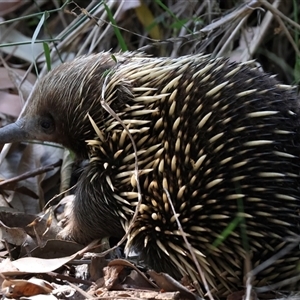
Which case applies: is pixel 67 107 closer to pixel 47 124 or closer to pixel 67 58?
pixel 47 124

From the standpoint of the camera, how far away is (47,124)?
2336mm

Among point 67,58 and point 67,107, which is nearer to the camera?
point 67,107

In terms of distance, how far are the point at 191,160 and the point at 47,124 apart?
0.60 metres

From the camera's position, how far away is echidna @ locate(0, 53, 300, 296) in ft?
6.25

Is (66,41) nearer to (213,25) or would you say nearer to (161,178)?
(213,25)

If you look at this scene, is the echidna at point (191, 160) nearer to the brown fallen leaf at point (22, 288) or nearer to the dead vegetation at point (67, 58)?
the dead vegetation at point (67, 58)

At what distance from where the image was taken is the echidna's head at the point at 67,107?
2227 mm

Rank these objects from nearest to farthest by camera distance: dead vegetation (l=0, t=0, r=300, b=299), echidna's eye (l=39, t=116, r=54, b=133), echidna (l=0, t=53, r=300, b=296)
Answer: echidna (l=0, t=53, r=300, b=296) → dead vegetation (l=0, t=0, r=300, b=299) → echidna's eye (l=39, t=116, r=54, b=133)

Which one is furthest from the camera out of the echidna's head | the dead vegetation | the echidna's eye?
the echidna's eye

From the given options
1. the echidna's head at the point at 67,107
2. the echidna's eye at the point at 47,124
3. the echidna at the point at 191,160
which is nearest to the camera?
the echidna at the point at 191,160

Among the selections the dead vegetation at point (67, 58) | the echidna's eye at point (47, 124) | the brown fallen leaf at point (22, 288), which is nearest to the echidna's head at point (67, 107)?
the echidna's eye at point (47, 124)

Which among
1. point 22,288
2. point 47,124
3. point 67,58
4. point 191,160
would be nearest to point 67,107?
point 47,124

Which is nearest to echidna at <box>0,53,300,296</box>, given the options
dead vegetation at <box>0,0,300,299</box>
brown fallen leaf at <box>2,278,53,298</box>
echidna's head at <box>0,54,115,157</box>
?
echidna's head at <box>0,54,115,157</box>

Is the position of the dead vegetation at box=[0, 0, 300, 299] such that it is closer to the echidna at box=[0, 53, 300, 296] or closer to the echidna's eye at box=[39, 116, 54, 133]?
the echidna at box=[0, 53, 300, 296]
